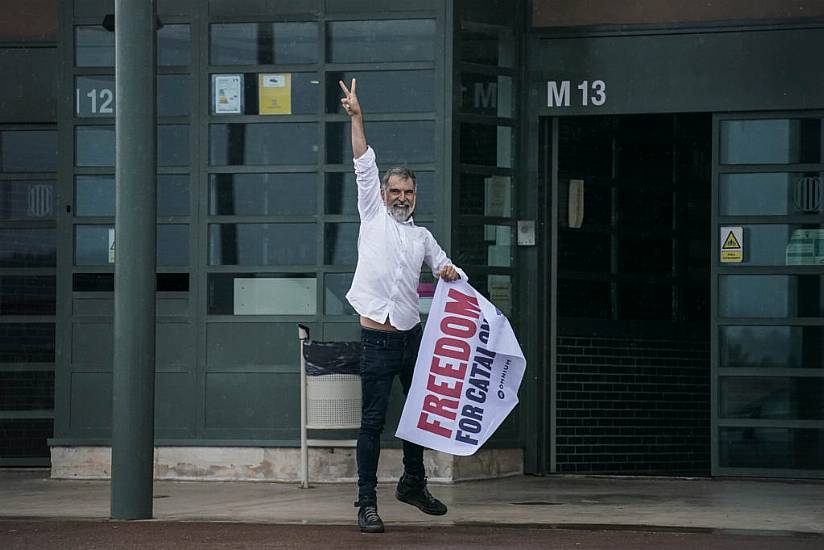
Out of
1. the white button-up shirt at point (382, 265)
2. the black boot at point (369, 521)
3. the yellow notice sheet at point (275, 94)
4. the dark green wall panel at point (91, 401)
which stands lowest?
the black boot at point (369, 521)

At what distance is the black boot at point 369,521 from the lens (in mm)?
8539

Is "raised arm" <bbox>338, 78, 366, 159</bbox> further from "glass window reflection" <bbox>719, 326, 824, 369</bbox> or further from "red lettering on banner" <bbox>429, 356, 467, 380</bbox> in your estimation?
"glass window reflection" <bbox>719, 326, 824, 369</bbox>

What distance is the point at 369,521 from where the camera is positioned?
8.57m

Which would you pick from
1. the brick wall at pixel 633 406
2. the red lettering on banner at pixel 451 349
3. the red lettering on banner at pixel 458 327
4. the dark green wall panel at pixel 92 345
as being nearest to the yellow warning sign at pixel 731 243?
the brick wall at pixel 633 406

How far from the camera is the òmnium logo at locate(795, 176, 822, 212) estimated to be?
1212cm

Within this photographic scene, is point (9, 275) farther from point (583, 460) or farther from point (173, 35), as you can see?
point (583, 460)

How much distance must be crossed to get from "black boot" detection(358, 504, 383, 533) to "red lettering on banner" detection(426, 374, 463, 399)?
33.6 inches

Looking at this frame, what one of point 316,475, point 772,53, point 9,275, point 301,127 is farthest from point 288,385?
point 772,53

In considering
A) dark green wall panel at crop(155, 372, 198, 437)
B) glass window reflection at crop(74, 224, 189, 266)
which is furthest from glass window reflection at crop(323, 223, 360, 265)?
dark green wall panel at crop(155, 372, 198, 437)

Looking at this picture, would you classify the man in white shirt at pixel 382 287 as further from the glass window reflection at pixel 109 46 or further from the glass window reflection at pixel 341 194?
the glass window reflection at pixel 109 46

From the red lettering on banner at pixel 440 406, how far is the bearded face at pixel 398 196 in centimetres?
101

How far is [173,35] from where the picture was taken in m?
A: 12.0

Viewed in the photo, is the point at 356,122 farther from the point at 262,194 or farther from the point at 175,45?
the point at 175,45

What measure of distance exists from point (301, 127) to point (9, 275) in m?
2.74
